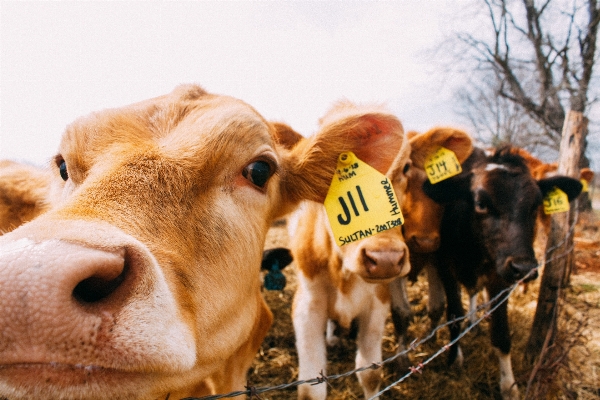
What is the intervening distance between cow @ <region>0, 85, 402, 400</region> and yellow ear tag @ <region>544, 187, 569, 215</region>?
335 cm

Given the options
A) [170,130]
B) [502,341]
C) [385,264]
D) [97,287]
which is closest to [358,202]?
[385,264]

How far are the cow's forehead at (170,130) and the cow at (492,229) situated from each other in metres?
3.10

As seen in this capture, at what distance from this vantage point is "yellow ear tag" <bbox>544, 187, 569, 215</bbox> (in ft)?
14.3

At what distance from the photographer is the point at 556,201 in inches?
175

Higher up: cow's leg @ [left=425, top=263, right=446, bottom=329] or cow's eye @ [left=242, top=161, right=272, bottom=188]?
cow's eye @ [left=242, top=161, right=272, bottom=188]

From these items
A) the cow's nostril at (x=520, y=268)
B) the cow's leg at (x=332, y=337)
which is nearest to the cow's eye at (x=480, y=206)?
the cow's nostril at (x=520, y=268)

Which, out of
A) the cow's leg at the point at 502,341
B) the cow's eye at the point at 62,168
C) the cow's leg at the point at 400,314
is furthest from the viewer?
the cow's leg at the point at 400,314

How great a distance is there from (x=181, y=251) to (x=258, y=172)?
70cm

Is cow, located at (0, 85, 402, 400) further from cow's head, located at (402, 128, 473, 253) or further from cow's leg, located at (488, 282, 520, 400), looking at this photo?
cow's leg, located at (488, 282, 520, 400)

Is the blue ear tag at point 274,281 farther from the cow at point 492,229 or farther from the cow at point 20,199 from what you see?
the cow at point 20,199

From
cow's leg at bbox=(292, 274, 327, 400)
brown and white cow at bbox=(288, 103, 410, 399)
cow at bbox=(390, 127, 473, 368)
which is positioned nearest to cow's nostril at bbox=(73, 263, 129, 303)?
brown and white cow at bbox=(288, 103, 410, 399)

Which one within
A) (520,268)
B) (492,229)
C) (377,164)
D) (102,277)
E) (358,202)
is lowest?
(520,268)

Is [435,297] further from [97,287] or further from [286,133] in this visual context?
[97,287]

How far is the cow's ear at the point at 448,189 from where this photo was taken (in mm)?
4598
